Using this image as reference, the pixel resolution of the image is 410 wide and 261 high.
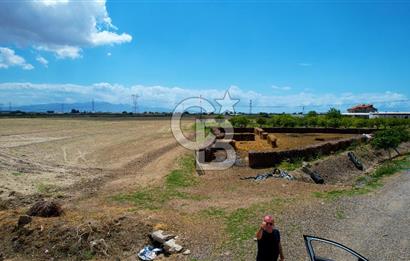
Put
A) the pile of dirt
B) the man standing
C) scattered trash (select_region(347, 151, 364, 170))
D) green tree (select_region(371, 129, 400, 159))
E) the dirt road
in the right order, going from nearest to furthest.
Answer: the man standing
the dirt road
the pile of dirt
scattered trash (select_region(347, 151, 364, 170))
green tree (select_region(371, 129, 400, 159))

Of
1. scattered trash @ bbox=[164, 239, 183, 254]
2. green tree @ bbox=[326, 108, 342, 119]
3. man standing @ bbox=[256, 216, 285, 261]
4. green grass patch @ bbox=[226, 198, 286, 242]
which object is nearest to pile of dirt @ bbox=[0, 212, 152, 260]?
scattered trash @ bbox=[164, 239, 183, 254]

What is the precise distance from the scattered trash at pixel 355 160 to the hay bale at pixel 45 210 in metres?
15.3

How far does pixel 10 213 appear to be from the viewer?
30.5ft

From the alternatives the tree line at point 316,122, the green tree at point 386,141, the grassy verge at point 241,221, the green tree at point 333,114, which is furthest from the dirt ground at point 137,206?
the green tree at point 333,114

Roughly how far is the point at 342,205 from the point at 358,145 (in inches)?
603

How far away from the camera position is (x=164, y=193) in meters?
11.7

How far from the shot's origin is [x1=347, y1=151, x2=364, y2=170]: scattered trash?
19609 mm

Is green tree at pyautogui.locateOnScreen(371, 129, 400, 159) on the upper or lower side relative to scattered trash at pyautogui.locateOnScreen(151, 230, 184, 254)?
upper

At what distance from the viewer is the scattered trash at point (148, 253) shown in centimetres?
722

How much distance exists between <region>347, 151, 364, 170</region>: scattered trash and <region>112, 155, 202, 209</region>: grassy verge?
9.31 meters

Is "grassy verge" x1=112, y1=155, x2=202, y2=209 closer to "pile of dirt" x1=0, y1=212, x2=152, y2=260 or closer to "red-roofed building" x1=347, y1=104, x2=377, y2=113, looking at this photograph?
"pile of dirt" x1=0, y1=212, x2=152, y2=260

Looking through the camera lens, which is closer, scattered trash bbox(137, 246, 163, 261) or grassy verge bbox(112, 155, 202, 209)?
scattered trash bbox(137, 246, 163, 261)

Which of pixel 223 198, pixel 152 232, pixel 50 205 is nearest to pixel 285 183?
pixel 223 198

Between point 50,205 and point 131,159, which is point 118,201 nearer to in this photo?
point 50,205
